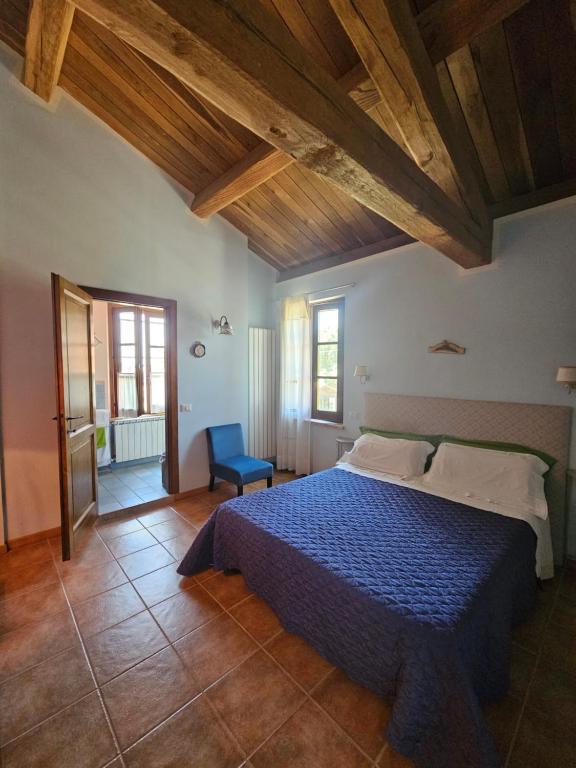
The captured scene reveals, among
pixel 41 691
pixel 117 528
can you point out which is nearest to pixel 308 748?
pixel 41 691

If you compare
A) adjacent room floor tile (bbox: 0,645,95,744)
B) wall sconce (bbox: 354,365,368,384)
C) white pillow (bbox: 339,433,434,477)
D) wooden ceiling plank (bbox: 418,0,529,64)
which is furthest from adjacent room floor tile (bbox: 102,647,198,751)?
wooden ceiling plank (bbox: 418,0,529,64)

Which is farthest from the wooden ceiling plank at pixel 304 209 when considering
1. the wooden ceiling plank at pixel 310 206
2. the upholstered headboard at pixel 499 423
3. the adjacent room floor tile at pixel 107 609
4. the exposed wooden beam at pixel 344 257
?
the adjacent room floor tile at pixel 107 609

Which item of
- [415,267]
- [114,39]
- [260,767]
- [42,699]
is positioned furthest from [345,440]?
[114,39]

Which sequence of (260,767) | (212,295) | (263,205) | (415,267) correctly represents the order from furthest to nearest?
(212,295) < (263,205) < (415,267) < (260,767)

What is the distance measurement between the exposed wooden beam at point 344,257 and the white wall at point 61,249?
3.77 ft

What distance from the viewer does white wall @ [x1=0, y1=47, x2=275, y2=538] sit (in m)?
2.46

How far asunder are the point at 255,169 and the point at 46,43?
5.07 feet

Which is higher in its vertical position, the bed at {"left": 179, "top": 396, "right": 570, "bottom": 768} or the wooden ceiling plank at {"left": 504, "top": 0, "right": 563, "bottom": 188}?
the wooden ceiling plank at {"left": 504, "top": 0, "right": 563, "bottom": 188}

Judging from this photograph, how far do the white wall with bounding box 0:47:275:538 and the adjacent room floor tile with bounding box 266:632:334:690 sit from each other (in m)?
2.17

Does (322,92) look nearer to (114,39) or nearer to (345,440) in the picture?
(114,39)

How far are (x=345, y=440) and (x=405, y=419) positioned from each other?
0.75m

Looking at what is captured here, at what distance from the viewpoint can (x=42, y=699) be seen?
1.38m

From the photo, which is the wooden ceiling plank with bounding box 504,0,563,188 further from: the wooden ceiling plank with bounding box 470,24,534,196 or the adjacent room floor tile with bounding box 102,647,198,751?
the adjacent room floor tile with bounding box 102,647,198,751

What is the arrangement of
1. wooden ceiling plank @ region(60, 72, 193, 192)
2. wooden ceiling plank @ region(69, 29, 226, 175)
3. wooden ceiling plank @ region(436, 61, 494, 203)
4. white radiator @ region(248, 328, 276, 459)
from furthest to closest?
white radiator @ region(248, 328, 276, 459) → wooden ceiling plank @ region(60, 72, 193, 192) → wooden ceiling plank @ region(69, 29, 226, 175) → wooden ceiling plank @ region(436, 61, 494, 203)
